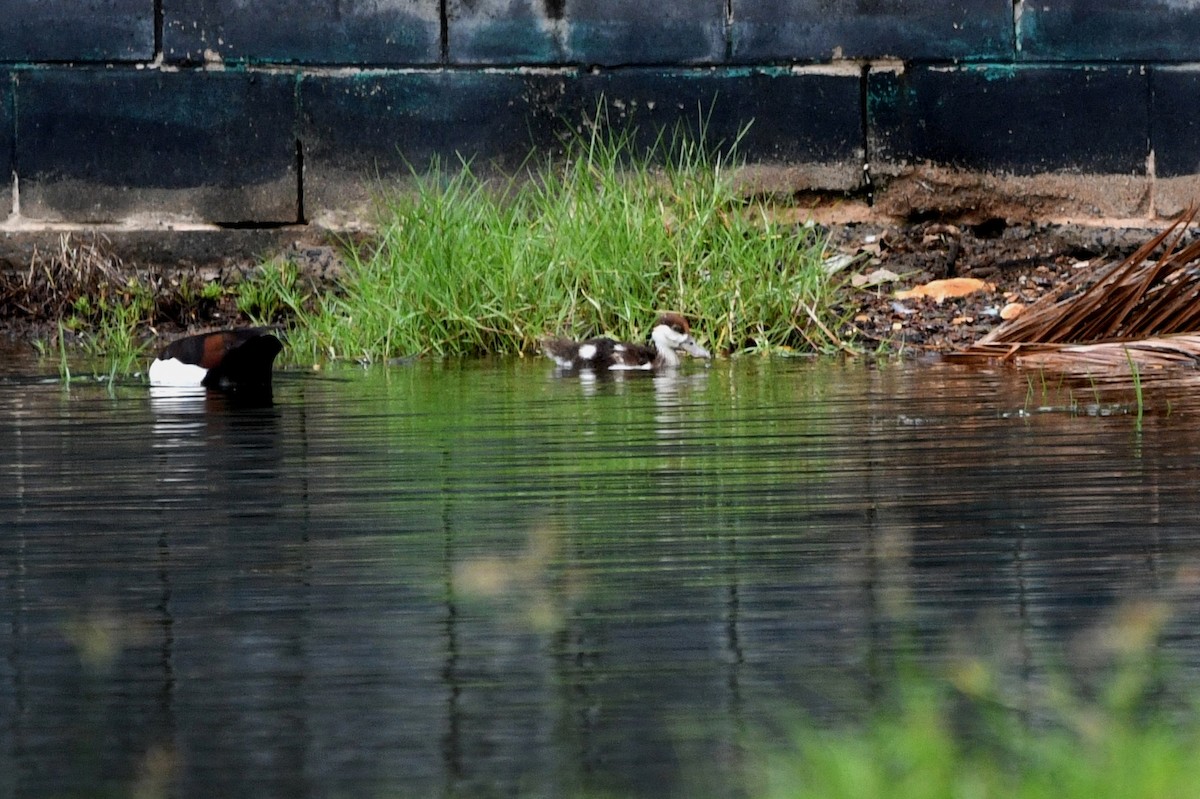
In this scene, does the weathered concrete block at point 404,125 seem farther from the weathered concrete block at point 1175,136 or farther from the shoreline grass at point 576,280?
the weathered concrete block at point 1175,136

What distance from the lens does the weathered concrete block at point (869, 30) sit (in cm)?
1063

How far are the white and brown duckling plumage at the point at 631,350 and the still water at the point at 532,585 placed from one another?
2.47 m

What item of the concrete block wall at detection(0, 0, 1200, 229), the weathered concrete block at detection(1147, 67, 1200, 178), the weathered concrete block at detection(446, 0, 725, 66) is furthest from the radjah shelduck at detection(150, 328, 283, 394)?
the weathered concrete block at detection(1147, 67, 1200, 178)

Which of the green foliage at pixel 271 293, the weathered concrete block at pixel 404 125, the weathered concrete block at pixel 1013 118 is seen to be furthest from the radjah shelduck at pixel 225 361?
the weathered concrete block at pixel 1013 118

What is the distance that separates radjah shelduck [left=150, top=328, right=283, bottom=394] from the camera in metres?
7.21

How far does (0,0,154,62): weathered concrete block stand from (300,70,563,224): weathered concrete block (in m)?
0.93

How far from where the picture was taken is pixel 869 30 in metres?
10.6

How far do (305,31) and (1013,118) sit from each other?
3.85 m

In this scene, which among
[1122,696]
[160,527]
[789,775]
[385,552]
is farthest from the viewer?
[160,527]

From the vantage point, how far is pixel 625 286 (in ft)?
30.2

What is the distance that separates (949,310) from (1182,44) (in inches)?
89.2

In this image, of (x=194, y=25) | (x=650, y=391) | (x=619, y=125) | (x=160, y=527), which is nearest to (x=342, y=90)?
(x=194, y=25)

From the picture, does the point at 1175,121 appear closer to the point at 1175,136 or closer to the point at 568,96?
the point at 1175,136

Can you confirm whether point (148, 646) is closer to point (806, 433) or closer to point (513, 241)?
point (806, 433)
